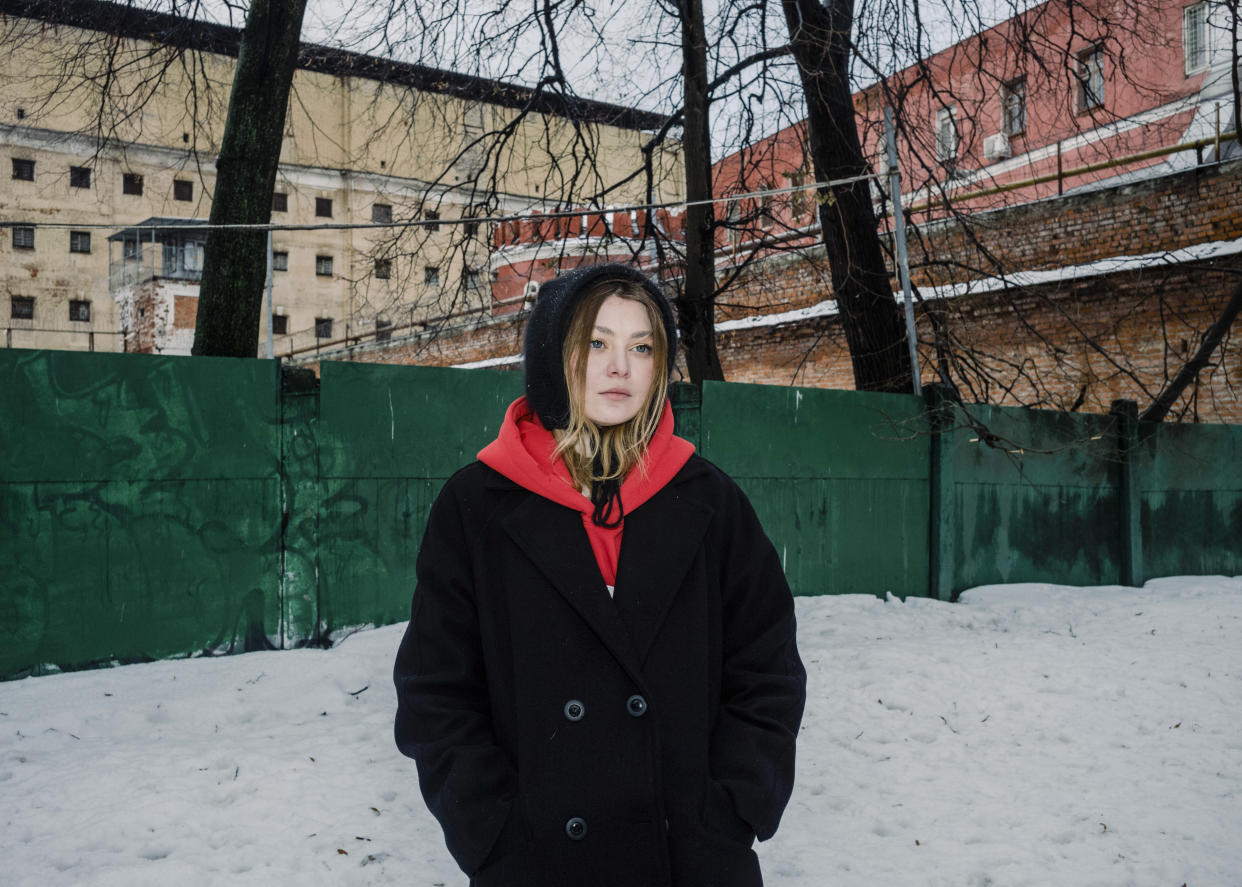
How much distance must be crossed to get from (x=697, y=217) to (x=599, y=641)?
20.8ft

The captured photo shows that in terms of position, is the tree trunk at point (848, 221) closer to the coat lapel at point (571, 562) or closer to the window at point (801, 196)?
the window at point (801, 196)

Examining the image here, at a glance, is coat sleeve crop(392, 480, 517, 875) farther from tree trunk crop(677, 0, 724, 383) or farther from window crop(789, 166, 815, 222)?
tree trunk crop(677, 0, 724, 383)

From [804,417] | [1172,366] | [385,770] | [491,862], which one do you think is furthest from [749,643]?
[1172,366]

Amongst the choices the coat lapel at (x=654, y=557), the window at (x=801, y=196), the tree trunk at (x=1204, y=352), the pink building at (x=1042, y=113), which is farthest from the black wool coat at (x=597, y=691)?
the tree trunk at (x=1204, y=352)

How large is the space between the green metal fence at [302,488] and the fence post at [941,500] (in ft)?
0.06

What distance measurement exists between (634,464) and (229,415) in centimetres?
413

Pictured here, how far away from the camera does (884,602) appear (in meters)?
7.29


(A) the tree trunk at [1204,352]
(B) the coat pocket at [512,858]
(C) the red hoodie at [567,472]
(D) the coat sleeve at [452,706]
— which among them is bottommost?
(B) the coat pocket at [512,858]

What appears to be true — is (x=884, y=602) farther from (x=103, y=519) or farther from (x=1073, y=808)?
(x=103, y=519)

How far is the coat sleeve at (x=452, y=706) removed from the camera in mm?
1678

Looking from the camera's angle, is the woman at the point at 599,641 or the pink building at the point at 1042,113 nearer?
the woman at the point at 599,641

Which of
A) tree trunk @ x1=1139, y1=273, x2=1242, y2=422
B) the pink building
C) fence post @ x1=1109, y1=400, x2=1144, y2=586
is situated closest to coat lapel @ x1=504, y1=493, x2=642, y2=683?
the pink building

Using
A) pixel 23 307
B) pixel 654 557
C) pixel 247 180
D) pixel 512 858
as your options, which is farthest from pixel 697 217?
pixel 23 307

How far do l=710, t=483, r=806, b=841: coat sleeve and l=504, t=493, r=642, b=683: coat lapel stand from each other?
0.85 feet
